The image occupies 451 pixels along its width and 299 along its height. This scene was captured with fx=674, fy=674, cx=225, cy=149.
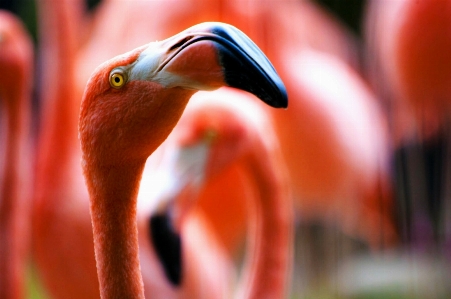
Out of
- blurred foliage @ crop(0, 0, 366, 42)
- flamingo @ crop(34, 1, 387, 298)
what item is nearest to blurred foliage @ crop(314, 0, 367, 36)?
blurred foliage @ crop(0, 0, 366, 42)

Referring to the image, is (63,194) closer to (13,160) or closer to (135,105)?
(13,160)

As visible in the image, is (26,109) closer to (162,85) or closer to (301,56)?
(162,85)

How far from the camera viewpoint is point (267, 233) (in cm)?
172

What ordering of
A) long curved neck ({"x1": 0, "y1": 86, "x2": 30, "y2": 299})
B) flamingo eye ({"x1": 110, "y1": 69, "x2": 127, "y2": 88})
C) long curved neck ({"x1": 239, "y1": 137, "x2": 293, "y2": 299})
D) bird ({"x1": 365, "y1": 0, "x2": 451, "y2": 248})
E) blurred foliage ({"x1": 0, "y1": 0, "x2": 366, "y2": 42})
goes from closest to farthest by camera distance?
flamingo eye ({"x1": 110, "y1": 69, "x2": 127, "y2": 88}) → long curved neck ({"x1": 239, "y1": 137, "x2": 293, "y2": 299}) → long curved neck ({"x1": 0, "y1": 86, "x2": 30, "y2": 299}) → bird ({"x1": 365, "y1": 0, "x2": 451, "y2": 248}) → blurred foliage ({"x1": 0, "y1": 0, "x2": 366, "y2": 42})

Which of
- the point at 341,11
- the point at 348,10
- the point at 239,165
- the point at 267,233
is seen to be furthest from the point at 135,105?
the point at 341,11

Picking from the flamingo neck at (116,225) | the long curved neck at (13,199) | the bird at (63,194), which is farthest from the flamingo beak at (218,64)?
the long curved neck at (13,199)

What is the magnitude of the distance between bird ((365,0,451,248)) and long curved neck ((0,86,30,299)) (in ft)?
4.67

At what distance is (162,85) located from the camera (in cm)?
86

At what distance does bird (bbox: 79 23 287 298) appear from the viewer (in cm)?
79

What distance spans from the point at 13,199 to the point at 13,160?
11cm

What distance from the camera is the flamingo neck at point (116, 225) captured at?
95 cm

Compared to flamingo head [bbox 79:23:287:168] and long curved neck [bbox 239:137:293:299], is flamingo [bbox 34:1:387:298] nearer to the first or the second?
long curved neck [bbox 239:137:293:299]

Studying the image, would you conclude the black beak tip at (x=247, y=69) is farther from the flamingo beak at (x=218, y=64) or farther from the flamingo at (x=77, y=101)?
the flamingo at (x=77, y=101)

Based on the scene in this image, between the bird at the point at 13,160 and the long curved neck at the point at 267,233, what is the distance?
61cm
